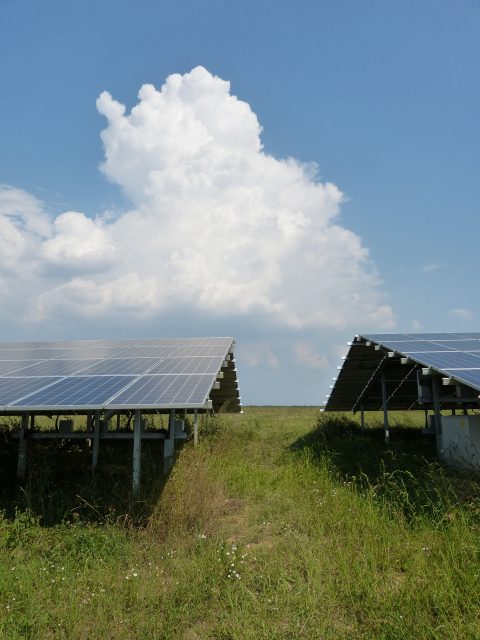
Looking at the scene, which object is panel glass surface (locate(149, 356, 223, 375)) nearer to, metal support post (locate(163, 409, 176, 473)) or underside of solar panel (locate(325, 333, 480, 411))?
metal support post (locate(163, 409, 176, 473))

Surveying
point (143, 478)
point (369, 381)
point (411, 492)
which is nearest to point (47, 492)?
point (143, 478)

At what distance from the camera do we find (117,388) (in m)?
11.1

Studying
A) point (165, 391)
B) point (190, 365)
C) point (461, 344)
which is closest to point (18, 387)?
point (165, 391)

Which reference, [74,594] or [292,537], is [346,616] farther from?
[74,594]

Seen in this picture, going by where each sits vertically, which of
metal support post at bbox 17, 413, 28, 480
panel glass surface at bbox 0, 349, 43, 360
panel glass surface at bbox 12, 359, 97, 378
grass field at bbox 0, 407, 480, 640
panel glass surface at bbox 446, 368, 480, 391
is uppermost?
panel glass surface at bbox 0, 349, 43, 360

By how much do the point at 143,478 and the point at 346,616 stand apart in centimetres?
625

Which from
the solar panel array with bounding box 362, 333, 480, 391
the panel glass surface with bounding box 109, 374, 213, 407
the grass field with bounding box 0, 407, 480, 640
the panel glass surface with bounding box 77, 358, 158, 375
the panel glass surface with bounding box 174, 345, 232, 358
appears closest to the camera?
the grass field with bounding box 0, 407, 480, 640

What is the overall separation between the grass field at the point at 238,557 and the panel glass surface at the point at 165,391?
2221 mm

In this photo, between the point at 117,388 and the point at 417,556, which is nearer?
the point at 417,556

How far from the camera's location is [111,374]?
12961 mm

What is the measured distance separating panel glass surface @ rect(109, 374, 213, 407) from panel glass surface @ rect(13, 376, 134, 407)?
1.23 feet

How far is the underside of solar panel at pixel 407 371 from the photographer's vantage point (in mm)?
11922

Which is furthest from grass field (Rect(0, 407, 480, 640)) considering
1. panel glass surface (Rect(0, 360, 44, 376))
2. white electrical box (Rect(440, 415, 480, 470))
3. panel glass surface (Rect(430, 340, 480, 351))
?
panel glass surface (Rect(430, 340, 480, 351))

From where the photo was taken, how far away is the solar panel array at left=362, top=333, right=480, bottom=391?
11.2 m
